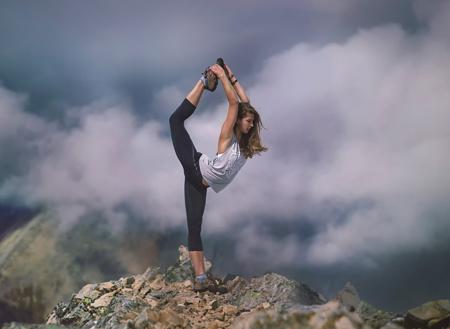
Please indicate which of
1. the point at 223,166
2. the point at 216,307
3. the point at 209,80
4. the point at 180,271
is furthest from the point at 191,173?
the point at 180,271

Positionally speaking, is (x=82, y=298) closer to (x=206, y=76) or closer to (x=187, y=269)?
(x=187, y=269)

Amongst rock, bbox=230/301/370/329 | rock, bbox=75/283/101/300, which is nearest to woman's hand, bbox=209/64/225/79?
rock, bbox=230/301/370/329

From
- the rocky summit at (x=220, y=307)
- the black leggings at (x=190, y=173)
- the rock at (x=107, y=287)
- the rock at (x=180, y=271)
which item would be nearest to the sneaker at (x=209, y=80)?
the black leggings at (x=190, y=173)

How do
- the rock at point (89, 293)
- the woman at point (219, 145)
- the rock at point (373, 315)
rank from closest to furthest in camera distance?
the rock at point (373, 315), the woman at point (219, 145), the rock at point (89, 293)

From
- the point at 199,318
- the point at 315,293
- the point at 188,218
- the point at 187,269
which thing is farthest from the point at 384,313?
the point at 187,269

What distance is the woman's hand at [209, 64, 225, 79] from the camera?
8.86 metres

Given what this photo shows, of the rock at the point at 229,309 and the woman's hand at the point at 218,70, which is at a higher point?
the woman's hand at the point at 218,70

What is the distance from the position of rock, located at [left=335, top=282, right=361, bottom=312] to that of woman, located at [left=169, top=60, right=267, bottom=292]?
9.02ft

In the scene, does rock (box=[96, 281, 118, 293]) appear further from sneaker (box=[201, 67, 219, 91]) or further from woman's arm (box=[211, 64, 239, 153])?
sneaker (box=[201, 67, 219, 91])

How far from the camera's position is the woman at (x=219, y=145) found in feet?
29.1

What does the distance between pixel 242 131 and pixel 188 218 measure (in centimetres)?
207

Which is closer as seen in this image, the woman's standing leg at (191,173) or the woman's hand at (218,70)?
the woman's hand at (218,70)

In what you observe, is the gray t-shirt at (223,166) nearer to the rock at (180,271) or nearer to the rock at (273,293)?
the rock at (273,293)

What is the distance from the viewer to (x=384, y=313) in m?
7.34
